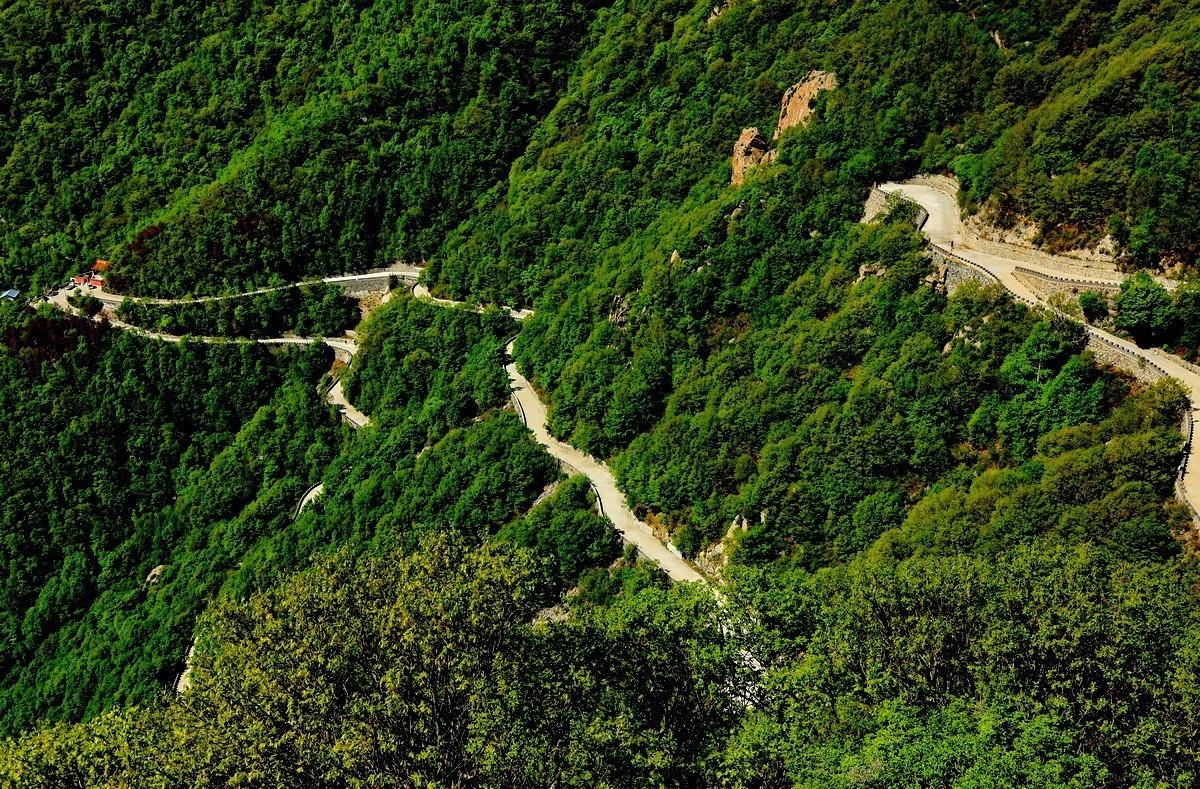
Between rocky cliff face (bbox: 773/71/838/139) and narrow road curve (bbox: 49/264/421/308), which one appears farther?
narrow road curve (bbox: 49/264/421/308)

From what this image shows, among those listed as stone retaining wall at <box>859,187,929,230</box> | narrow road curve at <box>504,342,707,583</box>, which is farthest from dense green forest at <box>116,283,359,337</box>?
stone retaining wall at <box>859,187,929,230</box>

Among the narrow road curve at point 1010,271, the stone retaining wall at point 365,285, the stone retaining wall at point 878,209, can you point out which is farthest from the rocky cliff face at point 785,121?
the stone retaining wall at point 365,285

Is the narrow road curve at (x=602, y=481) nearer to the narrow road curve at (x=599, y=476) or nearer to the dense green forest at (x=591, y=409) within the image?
the narrow road curve at (x=599, y=476)

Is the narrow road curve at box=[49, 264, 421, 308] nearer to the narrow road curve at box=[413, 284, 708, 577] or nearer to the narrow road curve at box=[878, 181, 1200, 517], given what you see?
the narrow road curve at box=[413, 284, 708, 577]

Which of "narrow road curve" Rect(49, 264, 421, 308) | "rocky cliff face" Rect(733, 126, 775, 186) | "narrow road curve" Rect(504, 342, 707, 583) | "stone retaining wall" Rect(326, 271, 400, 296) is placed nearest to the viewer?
"narrow road curve" Rect(504, 342, 707, 583)

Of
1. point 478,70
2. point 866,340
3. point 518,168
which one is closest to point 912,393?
point 866,340

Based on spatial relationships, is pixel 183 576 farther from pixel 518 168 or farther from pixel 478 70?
pixel 478 70
